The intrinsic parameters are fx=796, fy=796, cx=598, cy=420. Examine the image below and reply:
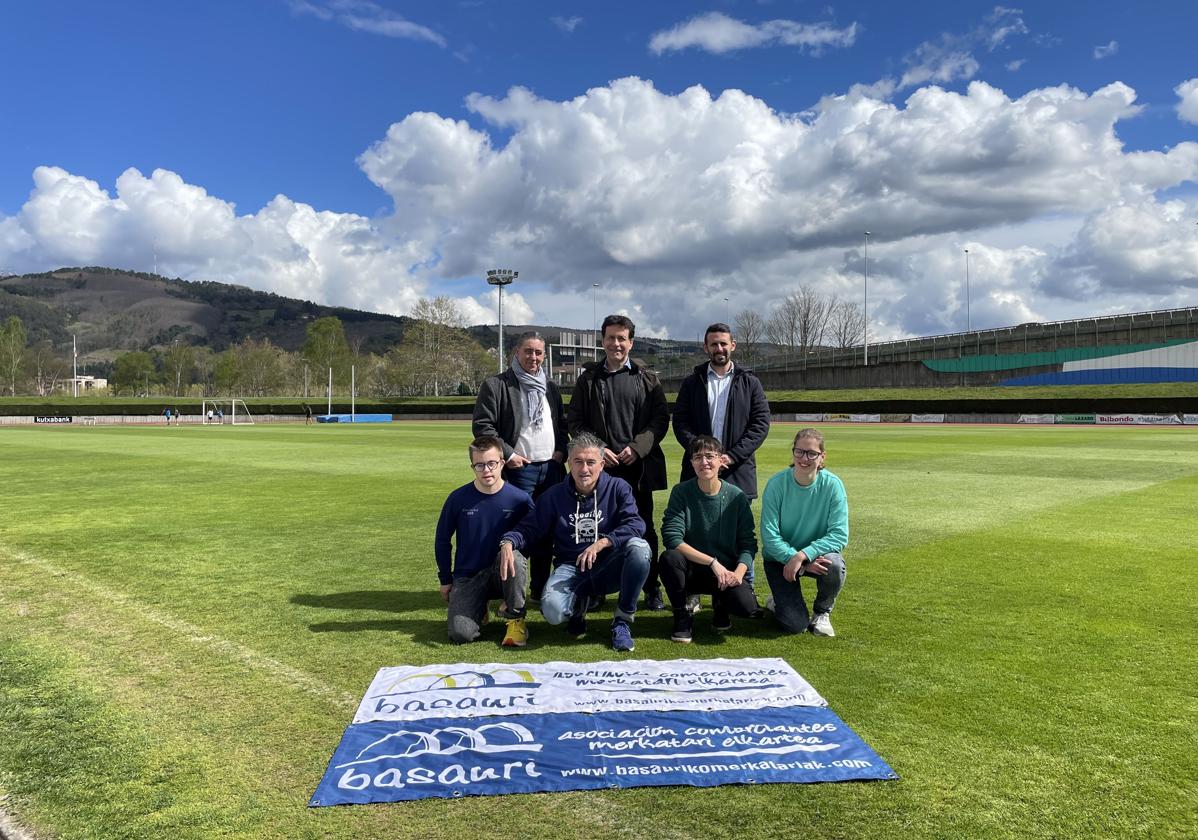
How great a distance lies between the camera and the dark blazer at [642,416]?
6.00m

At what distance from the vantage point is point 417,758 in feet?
11.2

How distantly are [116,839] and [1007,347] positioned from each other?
3123 inches

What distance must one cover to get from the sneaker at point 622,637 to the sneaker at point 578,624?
0.25 metres

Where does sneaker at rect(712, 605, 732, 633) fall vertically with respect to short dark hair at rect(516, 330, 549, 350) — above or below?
below

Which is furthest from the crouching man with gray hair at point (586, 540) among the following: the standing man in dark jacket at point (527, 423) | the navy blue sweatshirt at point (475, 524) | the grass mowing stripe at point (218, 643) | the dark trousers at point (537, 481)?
the grass mowing stripe at point (218, 643)

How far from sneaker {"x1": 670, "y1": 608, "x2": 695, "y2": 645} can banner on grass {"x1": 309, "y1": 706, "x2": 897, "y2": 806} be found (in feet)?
4.26

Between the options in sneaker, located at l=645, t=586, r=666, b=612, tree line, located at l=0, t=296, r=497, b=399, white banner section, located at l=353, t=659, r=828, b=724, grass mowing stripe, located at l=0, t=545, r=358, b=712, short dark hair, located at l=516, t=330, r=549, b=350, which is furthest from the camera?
tree line, located at l=0, t=296, r=497, b=399

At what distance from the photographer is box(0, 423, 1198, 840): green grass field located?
116 inches

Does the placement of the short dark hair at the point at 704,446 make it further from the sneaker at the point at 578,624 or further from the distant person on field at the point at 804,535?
the sneaker at the point at 578,624

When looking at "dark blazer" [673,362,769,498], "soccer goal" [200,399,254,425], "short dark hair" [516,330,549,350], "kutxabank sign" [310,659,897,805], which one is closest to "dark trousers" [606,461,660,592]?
"dark blazer" [673,362,769,498]

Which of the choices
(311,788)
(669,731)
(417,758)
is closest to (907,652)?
(669,731)

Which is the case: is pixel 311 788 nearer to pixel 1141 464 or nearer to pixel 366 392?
pixel 1141 464

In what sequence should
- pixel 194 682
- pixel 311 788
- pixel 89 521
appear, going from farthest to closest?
pixel 89 521 → pixel 194 682 → pixel 311 788

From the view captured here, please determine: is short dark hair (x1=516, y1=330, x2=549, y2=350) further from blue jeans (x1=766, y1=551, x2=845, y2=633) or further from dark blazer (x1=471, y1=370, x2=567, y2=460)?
blue jeans (x1=766, y1=551, x2=845, y2=633)
